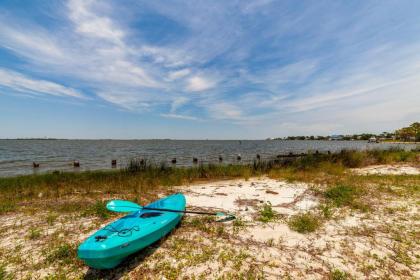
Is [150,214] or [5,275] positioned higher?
[150,214]

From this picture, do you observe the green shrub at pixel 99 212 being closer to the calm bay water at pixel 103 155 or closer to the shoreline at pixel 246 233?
the shoreline at pixel 246 233

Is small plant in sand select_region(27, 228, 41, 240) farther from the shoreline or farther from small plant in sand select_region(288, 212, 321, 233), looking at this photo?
small plant in sand select_region(288, 212, 321, 233)

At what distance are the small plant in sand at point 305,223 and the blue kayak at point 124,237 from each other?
9.92 ft

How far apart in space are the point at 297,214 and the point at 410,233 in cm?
248

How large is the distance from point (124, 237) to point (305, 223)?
435 centimetres

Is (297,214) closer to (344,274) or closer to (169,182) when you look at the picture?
(344,274)

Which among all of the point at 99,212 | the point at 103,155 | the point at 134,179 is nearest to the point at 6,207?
the point at 99,212

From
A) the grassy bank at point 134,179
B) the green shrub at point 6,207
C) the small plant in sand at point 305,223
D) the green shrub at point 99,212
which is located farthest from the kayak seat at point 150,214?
the green shrub at point 6,207

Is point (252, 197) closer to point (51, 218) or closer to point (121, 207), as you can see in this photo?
point (121, 207)

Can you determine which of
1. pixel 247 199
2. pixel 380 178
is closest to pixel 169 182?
pixel 247 199

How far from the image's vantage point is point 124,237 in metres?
3.82

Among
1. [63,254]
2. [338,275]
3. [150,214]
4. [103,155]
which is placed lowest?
[338,275]

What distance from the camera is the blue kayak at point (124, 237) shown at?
337 centimetres

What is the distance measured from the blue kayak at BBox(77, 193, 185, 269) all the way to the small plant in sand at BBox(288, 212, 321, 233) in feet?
9.92
